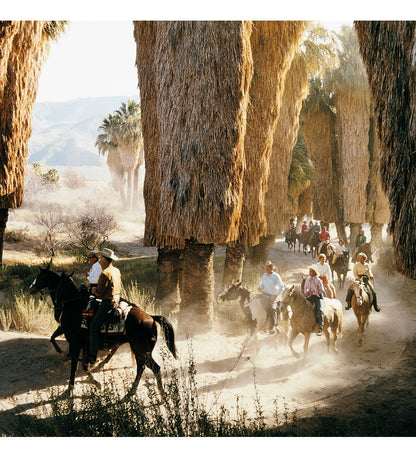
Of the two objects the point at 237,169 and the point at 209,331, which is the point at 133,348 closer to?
the point at 209,331

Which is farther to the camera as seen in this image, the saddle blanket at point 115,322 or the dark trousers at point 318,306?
the dark trousers at point 318,306

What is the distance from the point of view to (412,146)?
18.2 ft

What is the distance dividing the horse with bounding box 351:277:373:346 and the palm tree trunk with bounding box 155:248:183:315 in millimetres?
4409

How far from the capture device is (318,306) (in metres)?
8.45

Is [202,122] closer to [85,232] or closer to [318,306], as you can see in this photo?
[318,306]

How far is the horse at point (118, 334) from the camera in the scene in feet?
21.4

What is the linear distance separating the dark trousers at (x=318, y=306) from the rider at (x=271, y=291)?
27.1 inches

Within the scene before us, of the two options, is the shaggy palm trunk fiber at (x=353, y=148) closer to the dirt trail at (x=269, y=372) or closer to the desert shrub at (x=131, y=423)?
the dirt trail at (x=269, y=372)

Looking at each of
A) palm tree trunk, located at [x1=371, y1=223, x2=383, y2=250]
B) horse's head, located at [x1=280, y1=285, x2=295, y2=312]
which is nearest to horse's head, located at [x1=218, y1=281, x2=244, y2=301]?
horse's head, located at [x1=280, y1=285, x2=295, y2=312]

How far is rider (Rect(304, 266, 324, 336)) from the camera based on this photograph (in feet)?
27.6

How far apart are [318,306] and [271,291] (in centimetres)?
101

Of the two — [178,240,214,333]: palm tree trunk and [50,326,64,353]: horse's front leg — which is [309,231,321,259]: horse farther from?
[50,326,64,353]: horse's front leg

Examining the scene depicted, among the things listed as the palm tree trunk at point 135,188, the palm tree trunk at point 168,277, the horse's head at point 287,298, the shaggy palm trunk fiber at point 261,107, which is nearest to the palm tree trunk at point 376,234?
the shaggy palm trunk fiber at point 261,107

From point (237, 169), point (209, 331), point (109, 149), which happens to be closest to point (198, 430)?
point (209, 331)
